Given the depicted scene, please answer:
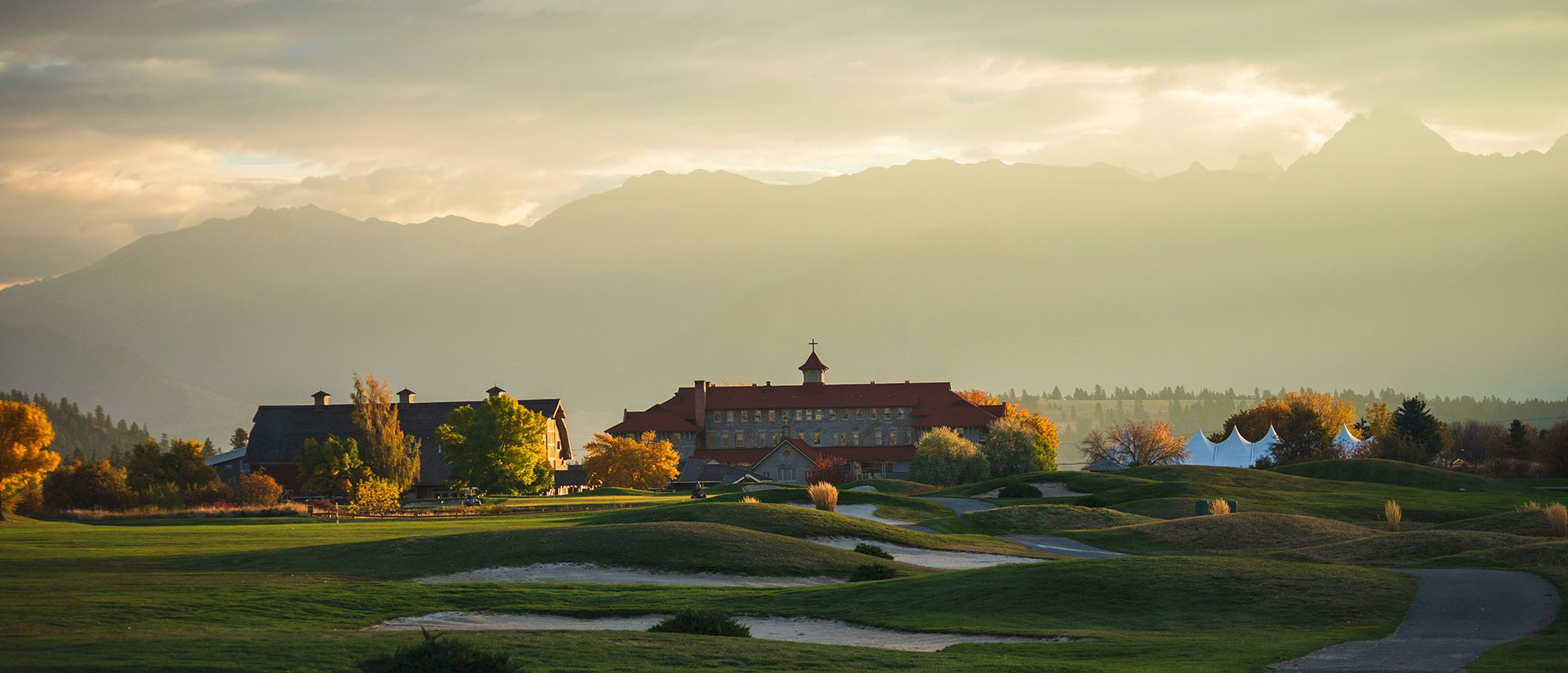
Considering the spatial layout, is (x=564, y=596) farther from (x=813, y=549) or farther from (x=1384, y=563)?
(x=1384, y=563)

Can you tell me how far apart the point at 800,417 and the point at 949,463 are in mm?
58989

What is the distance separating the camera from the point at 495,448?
10369cm

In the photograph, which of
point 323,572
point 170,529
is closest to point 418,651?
point 323,572

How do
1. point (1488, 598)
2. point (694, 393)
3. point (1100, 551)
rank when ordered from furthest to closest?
point (694, 393) < point (1100, 551) < point (1488, 598)

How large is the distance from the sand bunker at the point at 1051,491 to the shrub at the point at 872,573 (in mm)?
→ 44333

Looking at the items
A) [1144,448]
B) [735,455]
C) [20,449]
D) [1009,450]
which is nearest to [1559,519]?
[1009,450]

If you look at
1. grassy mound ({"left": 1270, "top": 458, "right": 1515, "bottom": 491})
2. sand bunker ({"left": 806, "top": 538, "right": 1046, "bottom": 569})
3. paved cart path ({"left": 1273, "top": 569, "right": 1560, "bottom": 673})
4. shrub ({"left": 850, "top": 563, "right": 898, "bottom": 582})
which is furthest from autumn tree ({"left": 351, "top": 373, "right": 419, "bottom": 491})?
paved cart path ({"left": 1273, "top": 569, "right": 1560, "bottom": 673})

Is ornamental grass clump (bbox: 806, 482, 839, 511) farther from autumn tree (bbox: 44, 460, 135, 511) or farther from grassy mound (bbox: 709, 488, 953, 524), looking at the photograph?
autumn tree (bbox: 44, 460, 135, 511)

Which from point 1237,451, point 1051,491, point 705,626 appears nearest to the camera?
point 705,626

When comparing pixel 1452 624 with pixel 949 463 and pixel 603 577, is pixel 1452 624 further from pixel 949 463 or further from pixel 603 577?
pixel 949 463

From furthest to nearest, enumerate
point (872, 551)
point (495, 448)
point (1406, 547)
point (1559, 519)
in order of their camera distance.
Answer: point (495, 448), point (872, 551), point (1559, 519), point (1406, 547)

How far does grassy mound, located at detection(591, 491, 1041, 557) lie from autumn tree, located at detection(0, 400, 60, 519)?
38.3 meters

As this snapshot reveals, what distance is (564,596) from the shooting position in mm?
36375

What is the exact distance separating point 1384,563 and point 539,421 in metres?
76.3
